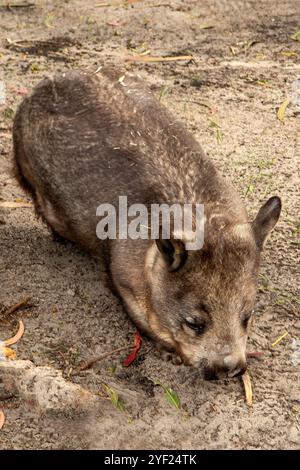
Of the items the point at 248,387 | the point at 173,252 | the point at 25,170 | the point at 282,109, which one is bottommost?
the point at 248,387

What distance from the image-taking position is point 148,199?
13.6 ft

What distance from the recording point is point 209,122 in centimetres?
587

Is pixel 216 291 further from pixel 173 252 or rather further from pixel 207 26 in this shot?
pixel 207 26

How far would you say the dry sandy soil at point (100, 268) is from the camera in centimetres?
366

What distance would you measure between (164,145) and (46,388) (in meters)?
1.42

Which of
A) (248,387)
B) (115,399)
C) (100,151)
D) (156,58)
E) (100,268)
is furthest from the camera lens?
(156,58)

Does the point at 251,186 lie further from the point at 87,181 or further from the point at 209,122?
the point at 87,181

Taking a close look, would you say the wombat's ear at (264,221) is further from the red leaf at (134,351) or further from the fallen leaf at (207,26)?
the fallen leaf at (207,26)

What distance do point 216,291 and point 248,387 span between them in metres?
0.57

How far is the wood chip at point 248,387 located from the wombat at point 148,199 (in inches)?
9.0

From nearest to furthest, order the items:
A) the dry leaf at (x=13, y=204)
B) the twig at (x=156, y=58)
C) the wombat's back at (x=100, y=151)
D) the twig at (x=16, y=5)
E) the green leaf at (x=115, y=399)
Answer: the green leaf at (x=115, y=399)
the wombat's back at (x=100, y=151)
the dry leaf at (x=13, y=204)
the twig at (x=156, y=58)
the twig at (x=16, y=5)

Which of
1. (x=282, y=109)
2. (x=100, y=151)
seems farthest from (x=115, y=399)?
(x=282, y=109)

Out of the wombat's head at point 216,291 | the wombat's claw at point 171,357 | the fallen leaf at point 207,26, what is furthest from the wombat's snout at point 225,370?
the fallen leaf at point 207,26

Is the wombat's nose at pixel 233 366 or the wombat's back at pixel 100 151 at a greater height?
the wombat's back at pixel 100 151
